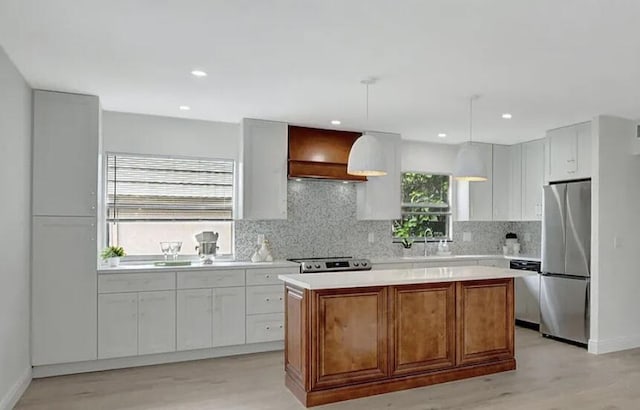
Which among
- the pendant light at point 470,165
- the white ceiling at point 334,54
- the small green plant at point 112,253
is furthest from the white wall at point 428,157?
the small green plant at point 112,253

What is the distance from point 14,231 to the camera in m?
3.56

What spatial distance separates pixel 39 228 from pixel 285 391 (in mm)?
2617

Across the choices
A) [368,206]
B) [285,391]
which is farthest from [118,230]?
[368,206]

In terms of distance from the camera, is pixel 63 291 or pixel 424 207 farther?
pixel 424 207

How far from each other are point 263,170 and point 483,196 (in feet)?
11.2

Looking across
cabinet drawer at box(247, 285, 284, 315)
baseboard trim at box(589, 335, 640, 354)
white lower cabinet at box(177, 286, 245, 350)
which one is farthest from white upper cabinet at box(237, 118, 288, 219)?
baseboard trim at box(589, 335, 640, 354)

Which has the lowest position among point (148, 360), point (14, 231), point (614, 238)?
point (148, 360)

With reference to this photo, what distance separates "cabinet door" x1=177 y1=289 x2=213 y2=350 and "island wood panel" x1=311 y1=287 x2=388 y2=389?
171 cm

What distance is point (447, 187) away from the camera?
6.96m

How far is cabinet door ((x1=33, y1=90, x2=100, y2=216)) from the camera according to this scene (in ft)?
13.6

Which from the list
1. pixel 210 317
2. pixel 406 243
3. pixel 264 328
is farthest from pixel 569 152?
pixel 210 317

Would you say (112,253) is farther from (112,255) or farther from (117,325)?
(117,325)

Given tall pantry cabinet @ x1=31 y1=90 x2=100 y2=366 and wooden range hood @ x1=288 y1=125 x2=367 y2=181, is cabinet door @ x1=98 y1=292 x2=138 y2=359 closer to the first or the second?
tall pantry cabinet @ x1=31 y1=90 x2=100 y2=366

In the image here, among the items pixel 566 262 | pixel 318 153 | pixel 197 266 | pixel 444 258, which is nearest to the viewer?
pixel 197 266
